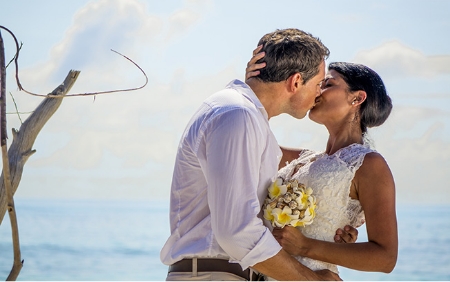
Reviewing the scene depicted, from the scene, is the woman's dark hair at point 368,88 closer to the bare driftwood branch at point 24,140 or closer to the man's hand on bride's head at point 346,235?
the man's hand on bride's head at point 346,235

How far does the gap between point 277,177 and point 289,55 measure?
1.74 ft

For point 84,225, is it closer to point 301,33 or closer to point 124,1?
point 124,1

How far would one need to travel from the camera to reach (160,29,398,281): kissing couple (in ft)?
8.11

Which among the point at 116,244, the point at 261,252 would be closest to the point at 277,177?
the point at 261,252

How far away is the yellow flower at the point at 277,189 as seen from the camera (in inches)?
110

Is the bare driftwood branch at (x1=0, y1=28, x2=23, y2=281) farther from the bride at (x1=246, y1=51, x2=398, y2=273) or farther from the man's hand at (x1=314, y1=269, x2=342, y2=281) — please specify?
the man's hand at (x1=314, y1=269, x2=342, y2=281)

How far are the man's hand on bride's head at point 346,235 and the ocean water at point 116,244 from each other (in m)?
18.8

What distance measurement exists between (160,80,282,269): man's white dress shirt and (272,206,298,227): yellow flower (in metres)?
0.16

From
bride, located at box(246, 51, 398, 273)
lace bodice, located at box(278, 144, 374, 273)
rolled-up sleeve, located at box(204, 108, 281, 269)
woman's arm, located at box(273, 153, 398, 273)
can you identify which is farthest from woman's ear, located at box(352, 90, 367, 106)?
rolled-up sleeve, located at box(204, 108, 281, 269)

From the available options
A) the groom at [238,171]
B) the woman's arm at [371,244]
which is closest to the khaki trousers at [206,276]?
the groom at [238,171]

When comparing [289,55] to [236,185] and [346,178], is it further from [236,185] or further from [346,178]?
[346,178]

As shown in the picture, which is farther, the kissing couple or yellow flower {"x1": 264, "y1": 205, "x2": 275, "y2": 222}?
yellow flower {"x1": 264, "y1": 205, "x2": 275, "y2": 222}

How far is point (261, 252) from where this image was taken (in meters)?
2.51

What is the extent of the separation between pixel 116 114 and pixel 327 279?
1353 inches
